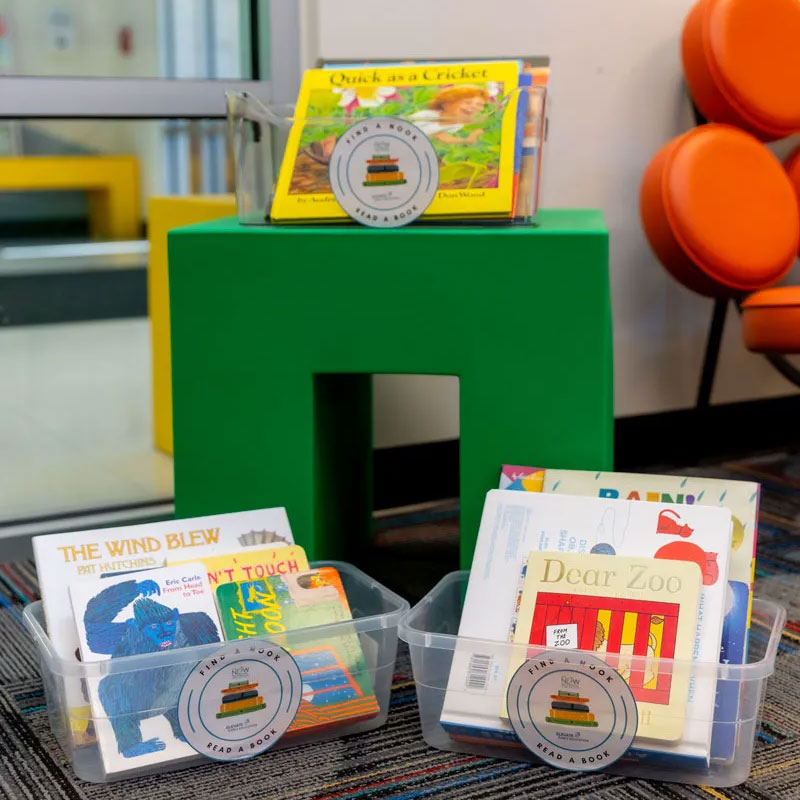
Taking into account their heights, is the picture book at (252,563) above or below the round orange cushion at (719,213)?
below

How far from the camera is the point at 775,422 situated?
263 centimetres

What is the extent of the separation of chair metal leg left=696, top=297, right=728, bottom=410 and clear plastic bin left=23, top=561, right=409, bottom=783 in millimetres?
1231

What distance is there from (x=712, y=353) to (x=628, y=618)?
128 centimetres

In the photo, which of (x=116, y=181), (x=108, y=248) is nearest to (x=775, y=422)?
(x=116, y=181)

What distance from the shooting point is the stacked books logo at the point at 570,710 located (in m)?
1.12

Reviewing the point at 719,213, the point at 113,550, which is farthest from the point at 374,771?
the point at 719,213

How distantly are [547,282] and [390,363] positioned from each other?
0.75 feet

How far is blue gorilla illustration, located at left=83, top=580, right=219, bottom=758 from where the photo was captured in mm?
1128

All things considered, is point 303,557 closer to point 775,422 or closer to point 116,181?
point 775,422

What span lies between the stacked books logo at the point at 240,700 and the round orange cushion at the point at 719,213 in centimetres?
122

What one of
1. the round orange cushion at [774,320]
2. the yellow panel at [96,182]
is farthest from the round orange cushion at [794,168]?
the yellow panel at [96,182]

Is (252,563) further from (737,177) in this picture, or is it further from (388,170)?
(737,177)

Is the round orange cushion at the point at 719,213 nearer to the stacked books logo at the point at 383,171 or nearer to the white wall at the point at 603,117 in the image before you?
the white wall at the point at 603,117

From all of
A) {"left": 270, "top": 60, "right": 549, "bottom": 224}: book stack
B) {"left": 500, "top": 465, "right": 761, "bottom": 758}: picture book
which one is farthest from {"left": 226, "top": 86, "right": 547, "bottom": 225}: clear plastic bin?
Result: {"left": 500, "top": 465, "right": 761, "bottom": 758}: picture book
